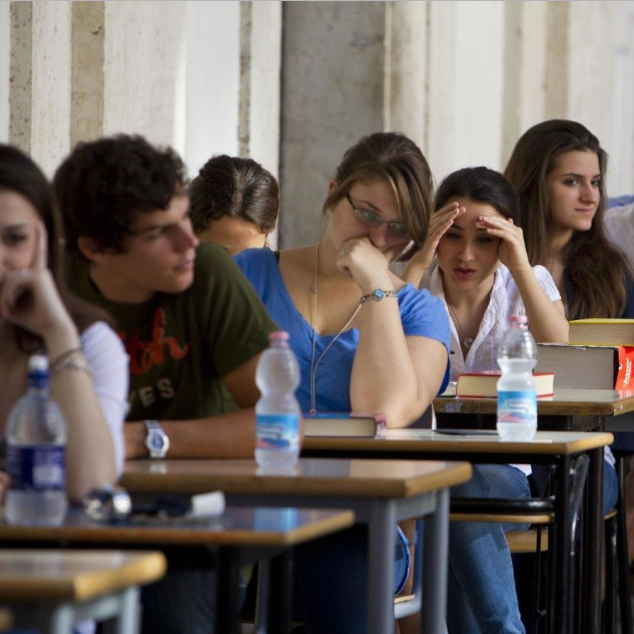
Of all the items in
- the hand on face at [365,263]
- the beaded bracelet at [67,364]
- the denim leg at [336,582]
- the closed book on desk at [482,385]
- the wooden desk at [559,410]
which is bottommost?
the denim leg at [336,582]

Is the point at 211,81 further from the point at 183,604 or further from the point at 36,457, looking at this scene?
the point at 36,457

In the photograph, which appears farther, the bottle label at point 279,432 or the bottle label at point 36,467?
the bottle label at point 279,432

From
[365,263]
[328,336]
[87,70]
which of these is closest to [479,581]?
[328,336]

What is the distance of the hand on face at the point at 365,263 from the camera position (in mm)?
3455

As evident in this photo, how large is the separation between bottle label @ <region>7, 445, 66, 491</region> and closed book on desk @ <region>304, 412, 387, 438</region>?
3.96 ft

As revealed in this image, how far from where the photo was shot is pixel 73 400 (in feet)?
7.02

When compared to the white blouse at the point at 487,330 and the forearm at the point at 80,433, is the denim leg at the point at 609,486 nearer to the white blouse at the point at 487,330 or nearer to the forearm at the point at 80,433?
the white blouse at the point at 487,330

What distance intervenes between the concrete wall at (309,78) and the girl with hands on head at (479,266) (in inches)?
48.4

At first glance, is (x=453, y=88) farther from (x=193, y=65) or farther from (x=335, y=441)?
(x=335, y=441)

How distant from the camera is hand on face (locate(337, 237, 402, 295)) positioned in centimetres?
346

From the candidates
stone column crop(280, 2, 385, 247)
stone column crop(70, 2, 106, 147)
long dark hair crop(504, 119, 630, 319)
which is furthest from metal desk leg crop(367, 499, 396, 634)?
stone column crop(280, 2, 385, 247)

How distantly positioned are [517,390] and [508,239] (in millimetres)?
1319

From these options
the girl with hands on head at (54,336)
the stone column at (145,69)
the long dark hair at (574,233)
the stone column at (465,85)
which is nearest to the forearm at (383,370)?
the girl with hands on head at (54,336)

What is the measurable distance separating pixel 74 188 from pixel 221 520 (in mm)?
868
